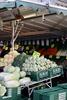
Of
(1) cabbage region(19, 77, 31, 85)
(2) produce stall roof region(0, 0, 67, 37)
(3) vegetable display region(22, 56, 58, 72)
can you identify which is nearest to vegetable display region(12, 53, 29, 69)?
(3) vegetable display region(22, 56, 58, 72)

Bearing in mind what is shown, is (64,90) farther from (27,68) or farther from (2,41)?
(2,41)

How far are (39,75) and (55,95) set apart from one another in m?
0.78

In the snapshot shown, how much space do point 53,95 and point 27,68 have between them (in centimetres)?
112

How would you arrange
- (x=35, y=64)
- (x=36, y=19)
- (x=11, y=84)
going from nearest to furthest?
(x=11, y=84), (x=35, y=64), (x=36, y=19)

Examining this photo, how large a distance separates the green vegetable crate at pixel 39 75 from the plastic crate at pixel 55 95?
648mm

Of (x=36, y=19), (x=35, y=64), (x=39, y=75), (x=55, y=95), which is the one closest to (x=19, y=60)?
(x=35, y=64)

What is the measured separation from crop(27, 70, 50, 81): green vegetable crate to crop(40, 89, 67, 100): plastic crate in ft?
2.12

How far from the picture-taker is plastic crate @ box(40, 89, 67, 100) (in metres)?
5.01

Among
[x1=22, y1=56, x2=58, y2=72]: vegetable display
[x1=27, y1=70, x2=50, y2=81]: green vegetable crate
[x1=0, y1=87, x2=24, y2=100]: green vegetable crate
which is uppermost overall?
[x1=22, y1=56, x2=58, y2=72]: vegetable display

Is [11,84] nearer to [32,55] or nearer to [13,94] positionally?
[13,94]

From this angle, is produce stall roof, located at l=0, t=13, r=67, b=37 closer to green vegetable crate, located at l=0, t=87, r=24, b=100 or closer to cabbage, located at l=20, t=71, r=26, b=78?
cabbage, located at l=20, t=71, r=26, b=78

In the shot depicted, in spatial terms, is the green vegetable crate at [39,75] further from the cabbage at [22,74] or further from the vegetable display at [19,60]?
the vegetable display at [19,60]

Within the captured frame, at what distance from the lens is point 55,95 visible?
5.11m

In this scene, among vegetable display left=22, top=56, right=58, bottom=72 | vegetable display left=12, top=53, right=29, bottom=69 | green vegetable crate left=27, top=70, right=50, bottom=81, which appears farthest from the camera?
vegetable display left=12, top=53, right=29, bottom=69
